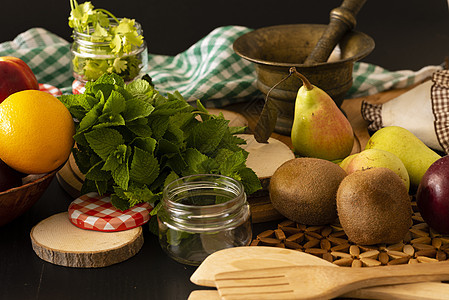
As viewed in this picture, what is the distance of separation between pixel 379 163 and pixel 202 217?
0.28 metres

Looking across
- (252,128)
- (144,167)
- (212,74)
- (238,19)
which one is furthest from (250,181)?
(238,19)

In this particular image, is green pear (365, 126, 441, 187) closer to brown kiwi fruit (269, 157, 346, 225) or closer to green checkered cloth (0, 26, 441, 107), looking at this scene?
brown kiwi fruit (269, 157, 346, 225)

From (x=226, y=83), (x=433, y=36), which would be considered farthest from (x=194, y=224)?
(x=433, y=36)

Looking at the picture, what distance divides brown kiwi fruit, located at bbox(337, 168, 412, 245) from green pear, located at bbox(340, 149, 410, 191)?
3.1 inches

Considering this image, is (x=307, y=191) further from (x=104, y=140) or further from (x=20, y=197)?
(x=20, y=197)

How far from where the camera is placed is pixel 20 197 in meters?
0.81

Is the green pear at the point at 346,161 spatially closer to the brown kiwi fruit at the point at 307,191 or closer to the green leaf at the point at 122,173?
the brown kiwi fruit at the point at 307,191

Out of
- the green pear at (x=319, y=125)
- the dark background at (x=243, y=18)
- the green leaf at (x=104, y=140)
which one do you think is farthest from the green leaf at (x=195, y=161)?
the dark background at (x=243, y=18)

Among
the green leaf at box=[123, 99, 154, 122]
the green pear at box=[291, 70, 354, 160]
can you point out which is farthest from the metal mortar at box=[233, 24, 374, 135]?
the green leaf at box=[123, 99, 154, 122]

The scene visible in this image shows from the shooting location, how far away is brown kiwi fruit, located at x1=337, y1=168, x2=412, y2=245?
2.50 feet

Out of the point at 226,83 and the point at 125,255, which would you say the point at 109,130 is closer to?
the point at 125,255

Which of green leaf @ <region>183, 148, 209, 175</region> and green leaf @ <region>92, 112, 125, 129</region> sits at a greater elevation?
green leaf @ <region>92, 112, 125, 129</region>

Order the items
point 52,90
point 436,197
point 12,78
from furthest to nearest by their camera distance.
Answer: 1. point 52,90
2. point 12,78
3. point 436,197

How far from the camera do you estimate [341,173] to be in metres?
0.84
